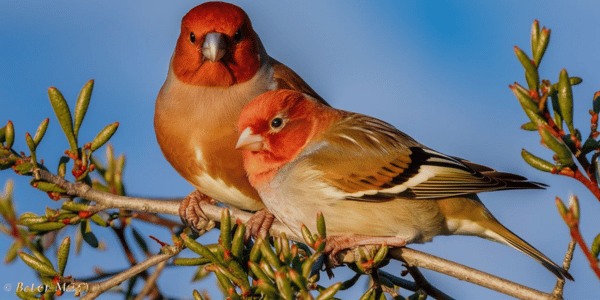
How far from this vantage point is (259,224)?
191 inches

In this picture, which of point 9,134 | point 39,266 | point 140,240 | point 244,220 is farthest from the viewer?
point 140,240

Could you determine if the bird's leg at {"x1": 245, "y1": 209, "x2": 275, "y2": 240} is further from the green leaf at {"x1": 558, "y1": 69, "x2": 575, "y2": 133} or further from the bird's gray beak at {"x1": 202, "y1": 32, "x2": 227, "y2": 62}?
the green leaf at {"x1": 558, "y1": 69, "x2": 575, "y2": 133}

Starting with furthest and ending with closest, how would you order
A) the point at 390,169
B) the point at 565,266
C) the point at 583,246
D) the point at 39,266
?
1. the point at 390,169
2. the point at 39,266
3. the point at 565,266
4. the point at 583,246

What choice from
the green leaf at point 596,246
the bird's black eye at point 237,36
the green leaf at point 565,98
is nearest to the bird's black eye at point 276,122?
the bird's black eye at point 237,36

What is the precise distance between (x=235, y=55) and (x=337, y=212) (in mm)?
1524

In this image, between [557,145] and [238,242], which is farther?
[238,242]

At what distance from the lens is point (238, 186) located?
526 centimetres

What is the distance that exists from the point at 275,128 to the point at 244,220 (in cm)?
62

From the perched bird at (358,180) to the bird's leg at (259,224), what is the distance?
0.77ft

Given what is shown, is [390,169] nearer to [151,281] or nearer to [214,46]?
[214,46]

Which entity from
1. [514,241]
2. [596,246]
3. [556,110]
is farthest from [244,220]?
[596,246]

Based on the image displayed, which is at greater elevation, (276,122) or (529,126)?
(529,126)

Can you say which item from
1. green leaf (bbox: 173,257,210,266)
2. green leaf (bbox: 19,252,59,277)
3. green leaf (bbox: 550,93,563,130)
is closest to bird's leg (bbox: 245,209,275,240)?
green leaf (bbox: 173,257,210,266)

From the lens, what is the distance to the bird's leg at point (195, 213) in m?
4.91
